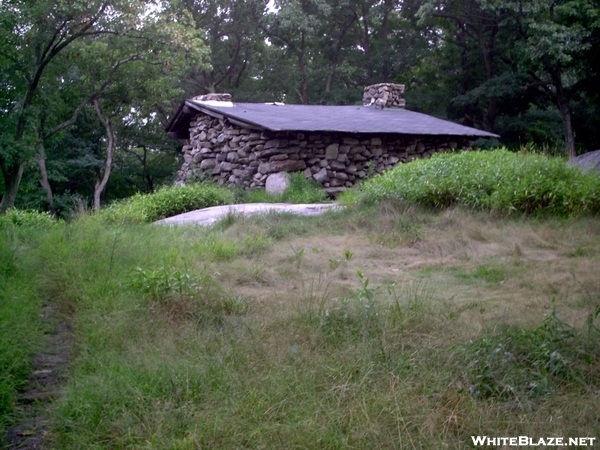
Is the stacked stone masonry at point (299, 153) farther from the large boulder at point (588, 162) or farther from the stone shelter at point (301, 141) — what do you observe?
the large boulder at point (588, 162)

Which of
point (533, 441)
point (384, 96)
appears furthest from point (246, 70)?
point (533, 441)

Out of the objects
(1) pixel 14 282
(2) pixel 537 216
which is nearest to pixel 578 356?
(1) pixel 14 282

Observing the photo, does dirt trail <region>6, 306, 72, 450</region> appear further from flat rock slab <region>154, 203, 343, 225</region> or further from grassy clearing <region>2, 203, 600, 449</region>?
flat rock slab <region>154, 203, 343, 225</region>

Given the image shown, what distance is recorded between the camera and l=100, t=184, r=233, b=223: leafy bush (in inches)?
438

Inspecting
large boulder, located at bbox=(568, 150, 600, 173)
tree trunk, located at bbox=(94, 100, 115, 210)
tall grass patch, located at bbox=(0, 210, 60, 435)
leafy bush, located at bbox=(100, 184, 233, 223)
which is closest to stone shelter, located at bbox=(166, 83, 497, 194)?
leafy bush, located at bbox=(100, 184, 233, 223)

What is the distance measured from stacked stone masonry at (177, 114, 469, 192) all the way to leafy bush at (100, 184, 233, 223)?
59.4 inches

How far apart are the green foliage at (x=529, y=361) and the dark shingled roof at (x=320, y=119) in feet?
31.7

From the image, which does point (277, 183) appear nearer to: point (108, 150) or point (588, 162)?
point (588, 162)

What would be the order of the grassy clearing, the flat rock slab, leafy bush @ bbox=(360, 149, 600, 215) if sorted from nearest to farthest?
1. the grassy clearing
2. leafy bush @ bbox=(360, 149, 600, 215)
3. the flat rock slab

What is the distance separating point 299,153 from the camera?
13.9 m

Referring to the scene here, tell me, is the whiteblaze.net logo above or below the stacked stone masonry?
below

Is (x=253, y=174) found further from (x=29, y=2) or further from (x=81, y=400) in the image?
(x=81, y=400)

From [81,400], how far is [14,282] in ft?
8.13

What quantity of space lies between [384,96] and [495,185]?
407 inches
